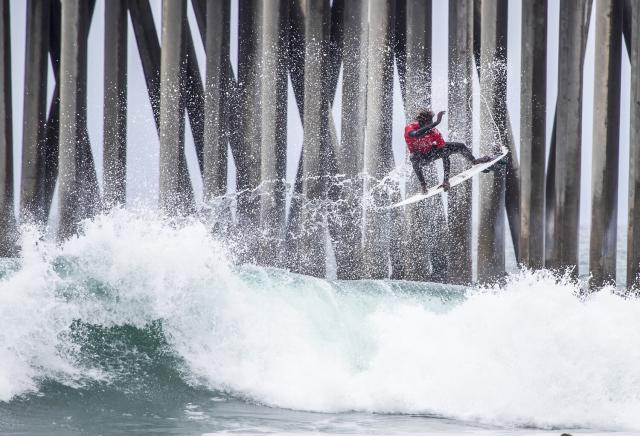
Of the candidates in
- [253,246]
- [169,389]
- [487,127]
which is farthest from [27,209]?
[487,127]

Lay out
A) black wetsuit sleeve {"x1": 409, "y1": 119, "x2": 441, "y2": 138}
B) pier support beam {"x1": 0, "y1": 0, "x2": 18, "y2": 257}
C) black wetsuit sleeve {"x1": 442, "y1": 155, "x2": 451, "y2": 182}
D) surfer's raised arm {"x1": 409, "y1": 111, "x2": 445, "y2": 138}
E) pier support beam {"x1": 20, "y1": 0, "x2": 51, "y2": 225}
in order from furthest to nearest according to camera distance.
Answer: pier support beam {"x1": 20, "y1": 0, "x2": 51, "y2": 225} → pier support beam {"x1": 0, "y1": 0, "x2": 18, "y2": 257} → black wetsuit sleeve {"x1": 442, "y1": 155, "x2": 451, "y2": 182} → black wetsuit sleeve {"x1": 409, "y1": 119, "x2": 441, "y2": 138} → surfer's raised arm {"x1": 409, "y1": 111, "x2": 445, "y2": 138}

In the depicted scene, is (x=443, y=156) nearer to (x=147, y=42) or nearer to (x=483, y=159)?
(x=483, y=159)

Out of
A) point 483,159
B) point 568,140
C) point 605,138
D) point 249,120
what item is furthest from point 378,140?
point 605,138

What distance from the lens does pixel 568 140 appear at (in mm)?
10500

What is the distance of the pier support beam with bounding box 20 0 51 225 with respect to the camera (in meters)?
11.8

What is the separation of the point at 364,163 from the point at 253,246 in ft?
4.88

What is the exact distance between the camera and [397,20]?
11.4m

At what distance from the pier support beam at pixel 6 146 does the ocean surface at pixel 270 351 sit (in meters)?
2.49

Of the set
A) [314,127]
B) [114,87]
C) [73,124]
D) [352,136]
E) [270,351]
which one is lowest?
[270,351]

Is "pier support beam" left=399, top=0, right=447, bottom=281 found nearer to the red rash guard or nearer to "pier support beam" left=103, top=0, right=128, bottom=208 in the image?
the red rash guard

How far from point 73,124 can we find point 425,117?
3.94 metres

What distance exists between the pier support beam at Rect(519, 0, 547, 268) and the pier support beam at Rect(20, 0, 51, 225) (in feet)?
18.8

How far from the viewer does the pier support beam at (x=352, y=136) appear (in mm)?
10383

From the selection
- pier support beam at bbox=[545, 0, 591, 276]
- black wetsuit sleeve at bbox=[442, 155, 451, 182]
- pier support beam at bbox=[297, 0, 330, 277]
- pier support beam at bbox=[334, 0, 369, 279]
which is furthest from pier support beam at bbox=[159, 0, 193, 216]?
pier support beam at bbox=[545, 0, 591, 276]
